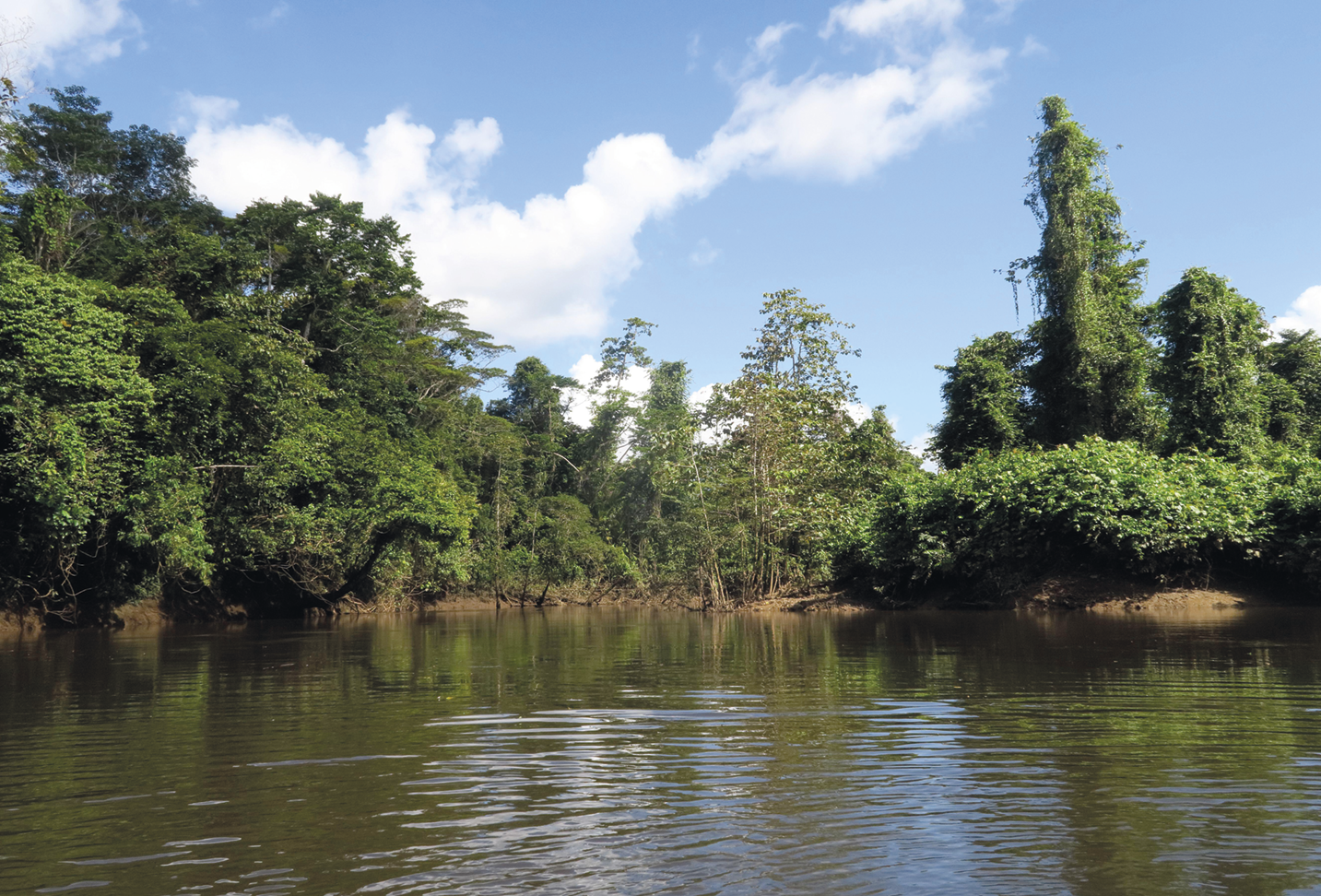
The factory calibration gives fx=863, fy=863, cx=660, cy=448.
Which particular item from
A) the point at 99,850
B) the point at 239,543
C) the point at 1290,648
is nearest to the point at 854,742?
the point at 99,850

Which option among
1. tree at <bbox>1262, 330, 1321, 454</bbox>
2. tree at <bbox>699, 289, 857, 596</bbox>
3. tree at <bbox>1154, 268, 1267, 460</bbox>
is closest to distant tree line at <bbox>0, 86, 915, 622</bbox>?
tree at <bbox>699, 289, 857, 596</bbox>

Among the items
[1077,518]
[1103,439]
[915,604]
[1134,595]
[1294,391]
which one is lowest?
[915,604]

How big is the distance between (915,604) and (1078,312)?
→ 44.4 feet

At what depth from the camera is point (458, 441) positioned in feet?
126

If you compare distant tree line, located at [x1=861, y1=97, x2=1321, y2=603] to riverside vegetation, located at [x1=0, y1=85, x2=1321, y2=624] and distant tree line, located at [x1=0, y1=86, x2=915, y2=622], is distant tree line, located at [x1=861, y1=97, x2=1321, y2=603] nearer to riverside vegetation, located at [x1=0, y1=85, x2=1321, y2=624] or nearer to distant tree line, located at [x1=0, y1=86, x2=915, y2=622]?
riverside vegetation, located at [x1=0, y1=85, x2=1321, y2=624]

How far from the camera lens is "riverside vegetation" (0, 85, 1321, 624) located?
18.9m

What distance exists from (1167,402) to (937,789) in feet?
93.9

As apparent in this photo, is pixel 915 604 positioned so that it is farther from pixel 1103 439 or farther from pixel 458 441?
pixel 458 441

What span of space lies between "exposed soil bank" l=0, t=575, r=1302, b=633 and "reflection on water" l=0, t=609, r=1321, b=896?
33.6ft

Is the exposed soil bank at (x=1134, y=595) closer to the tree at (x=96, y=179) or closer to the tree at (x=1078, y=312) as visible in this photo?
the tree at (x=1078, y=312)

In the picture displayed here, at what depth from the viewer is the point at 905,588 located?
24781 millimetres

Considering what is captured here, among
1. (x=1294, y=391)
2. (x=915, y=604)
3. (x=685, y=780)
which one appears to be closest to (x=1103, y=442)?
(x=915, y=604)

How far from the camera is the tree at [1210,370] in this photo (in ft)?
80.4

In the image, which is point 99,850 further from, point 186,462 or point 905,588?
point 905,588
